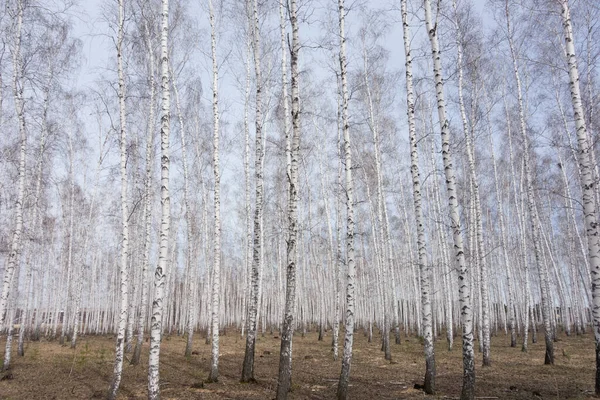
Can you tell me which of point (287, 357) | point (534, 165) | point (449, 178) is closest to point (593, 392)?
point (449, 178)

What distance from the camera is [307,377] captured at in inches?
412

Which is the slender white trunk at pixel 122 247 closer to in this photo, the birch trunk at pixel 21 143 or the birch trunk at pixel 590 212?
the birch trunk at pixel 21 143

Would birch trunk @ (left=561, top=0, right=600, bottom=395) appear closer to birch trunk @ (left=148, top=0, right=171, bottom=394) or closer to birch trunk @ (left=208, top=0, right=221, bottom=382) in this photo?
birch trunk @ (left=208, top=0, right=221, bottom=382)

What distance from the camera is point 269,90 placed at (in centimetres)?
1465

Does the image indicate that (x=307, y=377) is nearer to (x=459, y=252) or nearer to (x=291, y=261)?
(x=291, y=261)

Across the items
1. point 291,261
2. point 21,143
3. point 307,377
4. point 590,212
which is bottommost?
point 307,377

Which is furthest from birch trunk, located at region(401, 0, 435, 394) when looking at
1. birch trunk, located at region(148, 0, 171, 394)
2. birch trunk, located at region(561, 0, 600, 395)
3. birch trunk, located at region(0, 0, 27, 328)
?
birch trunk, located at region(0, 0, 27, 328)

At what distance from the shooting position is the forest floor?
27.3 ft

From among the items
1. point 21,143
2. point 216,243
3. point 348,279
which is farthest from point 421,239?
point 21,143

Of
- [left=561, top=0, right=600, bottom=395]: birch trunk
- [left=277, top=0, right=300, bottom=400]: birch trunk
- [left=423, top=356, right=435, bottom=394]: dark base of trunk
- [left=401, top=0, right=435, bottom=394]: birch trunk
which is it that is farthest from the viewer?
[left=401, top=0, right=435, bottom=394]: birch trunk

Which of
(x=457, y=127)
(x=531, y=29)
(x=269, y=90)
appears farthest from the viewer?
(x=457, y=127)

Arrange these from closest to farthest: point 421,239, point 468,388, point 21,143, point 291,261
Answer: point 468,388, point 291,261, point 421,239, point 21,143

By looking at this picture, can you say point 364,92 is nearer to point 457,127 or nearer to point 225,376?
point 457,127

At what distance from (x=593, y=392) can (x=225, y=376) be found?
841cm
